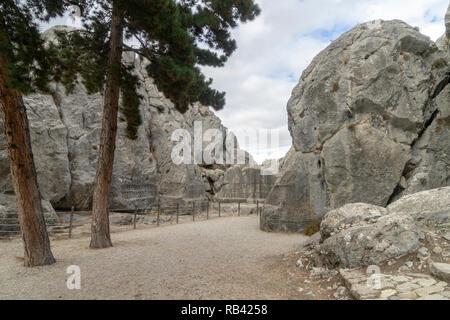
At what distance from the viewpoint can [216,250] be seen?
342 inches

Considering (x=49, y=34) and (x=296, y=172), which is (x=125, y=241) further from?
(x=49, y=34)

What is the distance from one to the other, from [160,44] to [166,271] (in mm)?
6110

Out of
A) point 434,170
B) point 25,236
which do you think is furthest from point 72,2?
point 434,170

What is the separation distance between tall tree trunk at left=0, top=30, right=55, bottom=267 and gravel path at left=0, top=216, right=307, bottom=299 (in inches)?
19.5

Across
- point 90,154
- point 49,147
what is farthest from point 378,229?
point 90,154

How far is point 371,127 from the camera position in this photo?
10.8 m

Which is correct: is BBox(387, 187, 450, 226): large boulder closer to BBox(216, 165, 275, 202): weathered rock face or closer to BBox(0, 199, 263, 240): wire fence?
BBox(0, 199, 263, 240): wire fence

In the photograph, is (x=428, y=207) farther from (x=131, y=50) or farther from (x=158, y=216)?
(x=158, y=216)

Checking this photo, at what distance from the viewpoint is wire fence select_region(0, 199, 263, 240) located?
11.0 m

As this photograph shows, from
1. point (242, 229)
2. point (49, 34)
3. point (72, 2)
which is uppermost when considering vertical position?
point (49, 34)

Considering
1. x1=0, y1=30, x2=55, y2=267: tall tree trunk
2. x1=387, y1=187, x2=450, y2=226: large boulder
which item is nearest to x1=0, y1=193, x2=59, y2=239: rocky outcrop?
x1=0, y1=30, x2=55, y2=267: tall tree trunk

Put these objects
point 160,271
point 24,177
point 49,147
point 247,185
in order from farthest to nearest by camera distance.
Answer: point 247,185
point 49,147
point 24,177
point 160,271
